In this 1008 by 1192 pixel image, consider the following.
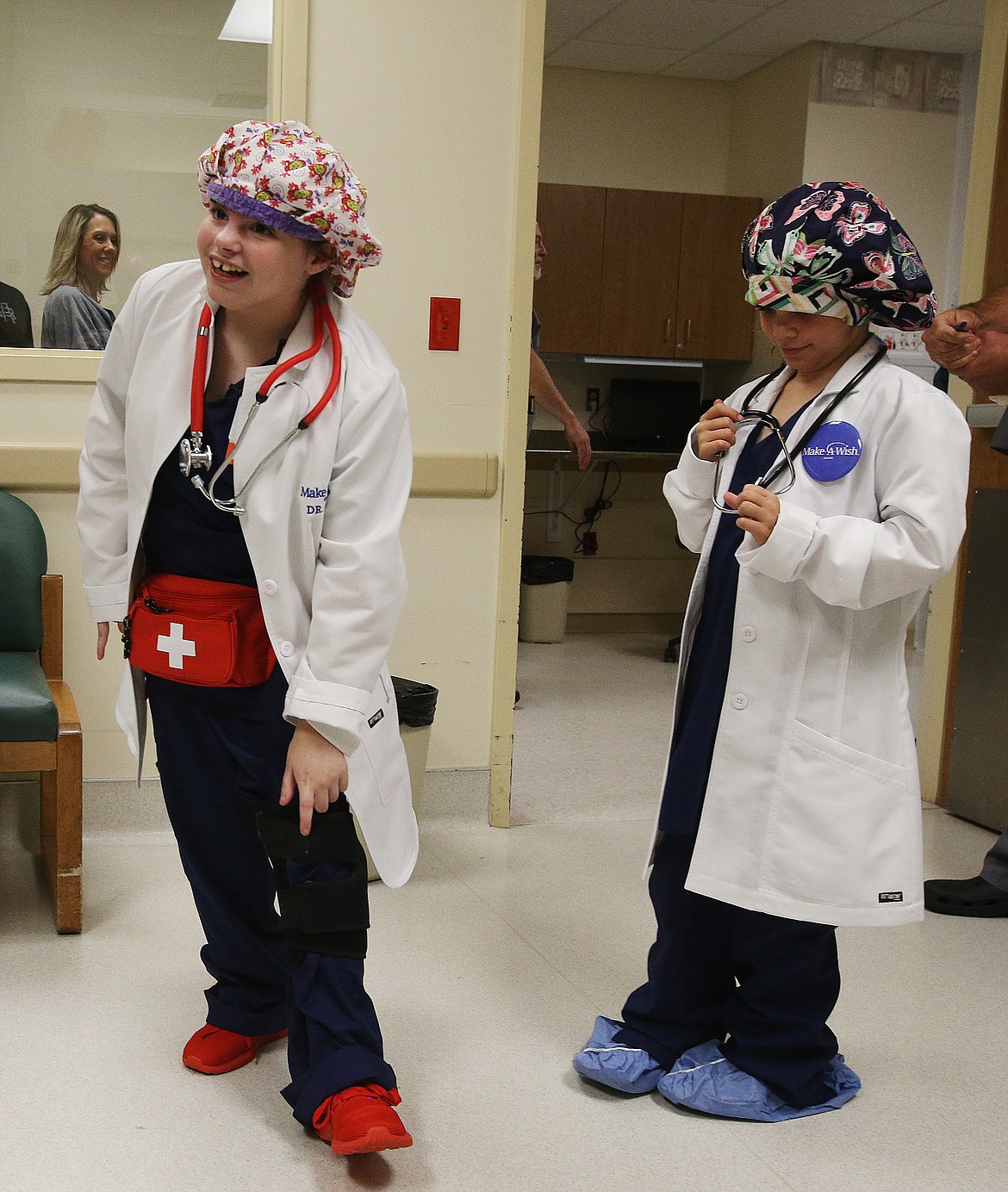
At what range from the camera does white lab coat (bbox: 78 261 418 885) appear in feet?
5.11

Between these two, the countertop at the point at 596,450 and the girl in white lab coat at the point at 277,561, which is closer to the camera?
the girl in white lab coat at the point at 277,561

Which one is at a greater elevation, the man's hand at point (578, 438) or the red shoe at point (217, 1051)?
the man's hand at point (578, 438)

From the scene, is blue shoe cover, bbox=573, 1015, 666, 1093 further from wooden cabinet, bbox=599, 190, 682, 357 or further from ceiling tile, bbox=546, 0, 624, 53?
wooden cabinet, bbox=599, 190, 682, 357

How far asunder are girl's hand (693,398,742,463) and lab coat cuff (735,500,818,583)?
0.17 m

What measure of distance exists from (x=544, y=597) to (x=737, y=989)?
13.8ft

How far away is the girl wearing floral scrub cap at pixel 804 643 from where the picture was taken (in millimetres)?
Answer: 1611

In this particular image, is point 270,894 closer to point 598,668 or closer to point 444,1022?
point 444,1022

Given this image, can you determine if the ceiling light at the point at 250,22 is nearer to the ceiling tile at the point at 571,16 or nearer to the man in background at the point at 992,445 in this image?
the man in background at the point at 992,445

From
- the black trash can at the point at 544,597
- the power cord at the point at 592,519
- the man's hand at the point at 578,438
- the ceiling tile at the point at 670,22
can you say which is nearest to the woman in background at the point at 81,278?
the man's hand at the point at 578,438

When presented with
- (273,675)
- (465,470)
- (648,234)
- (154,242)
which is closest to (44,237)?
(154,242)

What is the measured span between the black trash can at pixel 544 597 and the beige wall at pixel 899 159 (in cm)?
226

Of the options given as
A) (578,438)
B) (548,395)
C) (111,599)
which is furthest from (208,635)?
(578,438)

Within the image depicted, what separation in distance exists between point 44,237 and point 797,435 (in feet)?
6.74

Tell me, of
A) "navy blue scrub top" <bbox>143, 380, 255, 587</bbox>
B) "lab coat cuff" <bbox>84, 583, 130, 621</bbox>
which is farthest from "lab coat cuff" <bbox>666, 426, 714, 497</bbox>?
"lab coat cuff" <bbox>84, 583, 130, 621</bbox>
